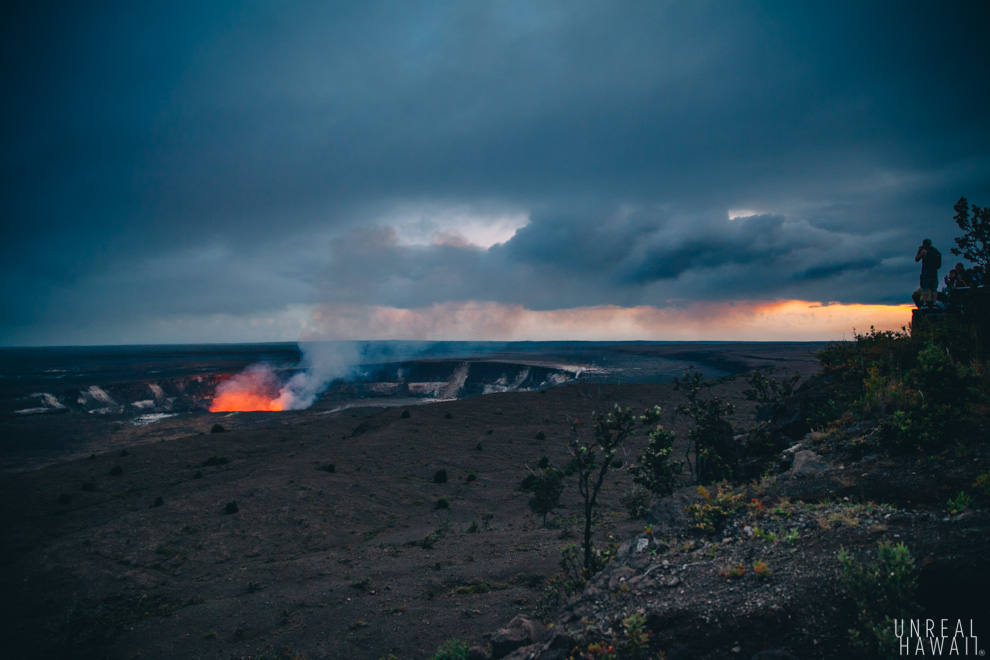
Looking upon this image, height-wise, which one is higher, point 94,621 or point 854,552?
point 854,552

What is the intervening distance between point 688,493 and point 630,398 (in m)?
47.5

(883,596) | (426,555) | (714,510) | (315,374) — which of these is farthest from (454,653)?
(315,374)

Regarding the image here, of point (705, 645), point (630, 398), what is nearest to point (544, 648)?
point (705, 645)

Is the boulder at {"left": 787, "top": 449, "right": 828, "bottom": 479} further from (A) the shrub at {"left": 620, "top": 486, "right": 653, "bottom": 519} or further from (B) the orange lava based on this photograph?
(B) the orange lava

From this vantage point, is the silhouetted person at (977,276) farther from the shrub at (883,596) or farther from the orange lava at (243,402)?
the orange lava at (243,402)

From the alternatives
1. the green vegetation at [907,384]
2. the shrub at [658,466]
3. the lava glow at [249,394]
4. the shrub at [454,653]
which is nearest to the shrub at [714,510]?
the shrub at [658,466]

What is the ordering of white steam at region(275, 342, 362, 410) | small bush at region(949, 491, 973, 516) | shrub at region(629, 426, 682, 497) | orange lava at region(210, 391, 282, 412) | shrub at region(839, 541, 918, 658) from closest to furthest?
shrub at region(839, 541, 918, 658), small bush at region(949, 491, 973, 516), shrub at region(629, 426, 682, 497), orange lava at region(210, 391, 282, 412), white steam at region(275, 342, 362, 410)

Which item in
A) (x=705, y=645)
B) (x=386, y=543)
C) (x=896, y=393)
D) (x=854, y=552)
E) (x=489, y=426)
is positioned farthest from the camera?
(x=489, y=426)

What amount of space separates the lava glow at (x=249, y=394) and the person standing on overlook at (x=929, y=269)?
91.9 m

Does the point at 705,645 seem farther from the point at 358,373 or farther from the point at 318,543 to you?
the point at 358,373

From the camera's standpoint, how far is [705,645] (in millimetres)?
6754

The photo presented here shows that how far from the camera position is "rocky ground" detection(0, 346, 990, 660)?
281 inches

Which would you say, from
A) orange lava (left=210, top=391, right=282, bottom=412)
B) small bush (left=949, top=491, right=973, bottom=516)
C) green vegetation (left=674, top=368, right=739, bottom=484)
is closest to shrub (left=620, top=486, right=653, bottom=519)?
green vegetation (left=674, top=368, right=739, bottom=484)

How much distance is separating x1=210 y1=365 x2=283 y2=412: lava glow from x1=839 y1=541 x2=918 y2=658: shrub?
92447mm
